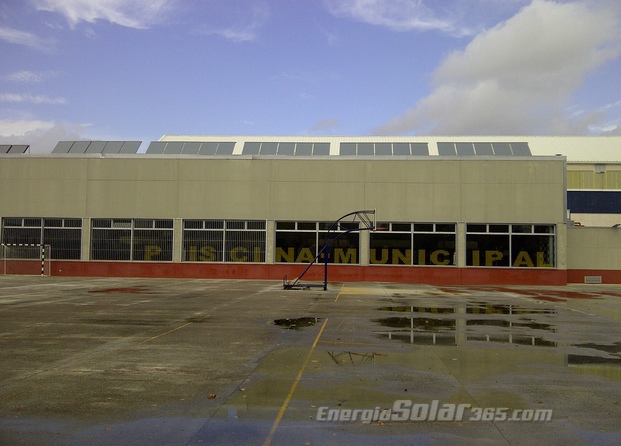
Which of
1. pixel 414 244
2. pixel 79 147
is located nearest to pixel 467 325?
pixel 414 244

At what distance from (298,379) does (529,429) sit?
3.84 meters

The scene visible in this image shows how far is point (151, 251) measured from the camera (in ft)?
135

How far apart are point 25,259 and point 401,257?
26.3 meters

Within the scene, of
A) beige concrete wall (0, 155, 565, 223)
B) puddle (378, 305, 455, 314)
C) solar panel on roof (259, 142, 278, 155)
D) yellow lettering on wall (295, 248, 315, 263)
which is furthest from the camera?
solar panel on roof (259, 142, 278, 155)

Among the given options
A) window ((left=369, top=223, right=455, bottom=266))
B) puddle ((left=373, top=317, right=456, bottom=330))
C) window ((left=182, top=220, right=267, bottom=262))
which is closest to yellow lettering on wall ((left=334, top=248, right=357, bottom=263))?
window ((left=369, top=223, right=455, bottom=266))

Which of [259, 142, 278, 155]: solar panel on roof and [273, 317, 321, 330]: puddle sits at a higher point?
[259, 142, 278, 155]: solar panel on roof

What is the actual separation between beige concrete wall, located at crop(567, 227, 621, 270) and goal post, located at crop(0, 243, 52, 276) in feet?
121

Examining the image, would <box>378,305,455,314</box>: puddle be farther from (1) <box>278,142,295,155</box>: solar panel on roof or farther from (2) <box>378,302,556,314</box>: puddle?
(1) <box>278,142,295,155</box>: solar panel on roof

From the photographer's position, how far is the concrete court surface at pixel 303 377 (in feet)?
23.5

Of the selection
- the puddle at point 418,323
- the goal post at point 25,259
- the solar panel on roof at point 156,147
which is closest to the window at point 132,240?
the goal post at point 25,259

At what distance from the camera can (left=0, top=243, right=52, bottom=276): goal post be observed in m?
41.3

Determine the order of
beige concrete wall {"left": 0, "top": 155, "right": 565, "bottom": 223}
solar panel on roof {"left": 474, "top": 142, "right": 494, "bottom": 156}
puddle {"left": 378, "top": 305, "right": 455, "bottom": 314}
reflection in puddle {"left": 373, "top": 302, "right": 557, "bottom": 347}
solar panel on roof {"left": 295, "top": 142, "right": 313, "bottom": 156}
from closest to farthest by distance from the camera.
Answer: reflection in puddle {"left": 373, "top": 302, "right": 557, "bottom": 347} → puddle {"left": 378, "top": 305, "right": 455, "bottom": 314} → beige concrete wall {"left": 0, "top": 155, "right": 565, "bottom": 223} → solar panel on roof {"left": 474, "top": 142, "right": 494, "bottom": 156} → solar panel on roof {"left": 295, "top": 142, "right": 313, "bottom": 156}

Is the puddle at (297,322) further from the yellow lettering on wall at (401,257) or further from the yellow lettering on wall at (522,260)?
the yellow lettering on wall at (522,260)

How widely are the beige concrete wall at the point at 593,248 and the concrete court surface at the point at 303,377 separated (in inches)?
910
